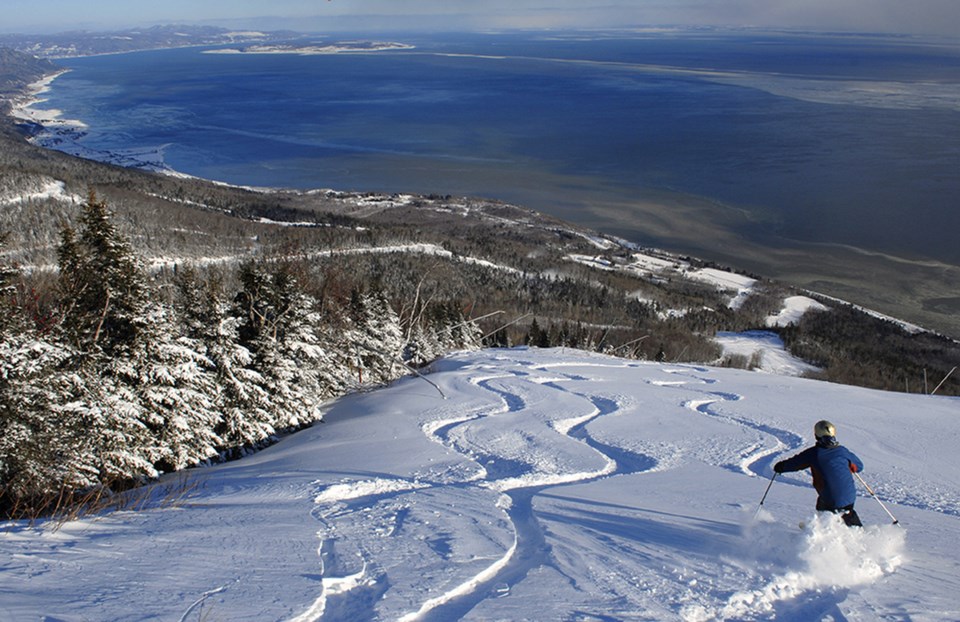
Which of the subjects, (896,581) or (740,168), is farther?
(740,168)

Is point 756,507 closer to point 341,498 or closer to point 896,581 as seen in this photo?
point 896,581

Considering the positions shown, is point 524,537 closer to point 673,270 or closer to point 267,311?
point 267,311

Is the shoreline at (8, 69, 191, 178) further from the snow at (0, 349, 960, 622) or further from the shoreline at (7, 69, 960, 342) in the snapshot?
the snow at (0, 349, 960, 622)

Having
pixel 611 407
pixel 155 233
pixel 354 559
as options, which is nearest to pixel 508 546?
pixel 354 559

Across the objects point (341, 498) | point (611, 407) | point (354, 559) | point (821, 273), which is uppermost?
point (354, 559)

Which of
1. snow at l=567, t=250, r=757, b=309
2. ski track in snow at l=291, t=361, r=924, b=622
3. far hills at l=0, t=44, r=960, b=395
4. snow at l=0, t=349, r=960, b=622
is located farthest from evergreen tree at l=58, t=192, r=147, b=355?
snow at l=567, t=250, r=757, b=309

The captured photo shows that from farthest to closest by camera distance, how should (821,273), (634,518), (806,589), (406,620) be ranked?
(821,273) → (634,518) → (806,589) → (406,620)

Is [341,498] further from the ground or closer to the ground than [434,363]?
further from the ground

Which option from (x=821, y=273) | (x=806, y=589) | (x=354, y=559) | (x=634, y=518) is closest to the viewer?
(x=806, y=589)

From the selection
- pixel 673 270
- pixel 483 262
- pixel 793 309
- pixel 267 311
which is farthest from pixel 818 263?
pixel 267 311
